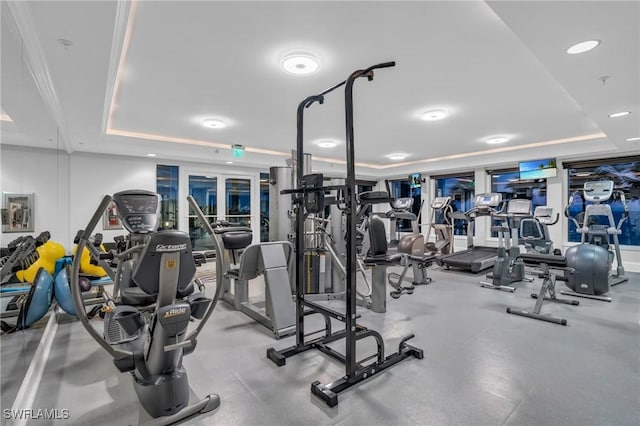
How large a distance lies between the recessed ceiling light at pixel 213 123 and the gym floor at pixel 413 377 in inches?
121

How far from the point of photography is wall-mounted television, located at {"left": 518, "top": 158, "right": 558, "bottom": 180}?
6852mm

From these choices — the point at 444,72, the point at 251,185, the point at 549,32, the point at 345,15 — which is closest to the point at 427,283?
the point at 444,72

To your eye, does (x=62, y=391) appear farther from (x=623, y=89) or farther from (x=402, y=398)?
(x=623, y=89)

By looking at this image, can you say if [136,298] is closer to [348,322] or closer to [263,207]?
[348,322]

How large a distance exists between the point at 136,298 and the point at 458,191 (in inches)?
359

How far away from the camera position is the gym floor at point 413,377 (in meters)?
1.88

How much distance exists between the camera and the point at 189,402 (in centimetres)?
200

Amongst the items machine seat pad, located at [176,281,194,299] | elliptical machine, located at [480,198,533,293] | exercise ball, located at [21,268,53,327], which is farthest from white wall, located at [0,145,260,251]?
elliptical machine, located at [480,198,533,293]

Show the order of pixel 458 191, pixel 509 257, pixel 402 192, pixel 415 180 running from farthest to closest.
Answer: pixel 402 192, pixel 415 180, pixel 458 191, pixel 509 257

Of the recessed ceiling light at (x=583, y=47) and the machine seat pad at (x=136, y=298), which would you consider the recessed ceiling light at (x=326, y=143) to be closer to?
the recessed ceiling light at (x=583, y=47)

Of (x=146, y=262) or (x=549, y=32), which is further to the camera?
(x=549, y=32)

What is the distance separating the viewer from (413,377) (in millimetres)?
2283

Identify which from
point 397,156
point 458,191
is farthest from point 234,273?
point 458,191

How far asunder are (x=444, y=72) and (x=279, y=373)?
3239 mm
